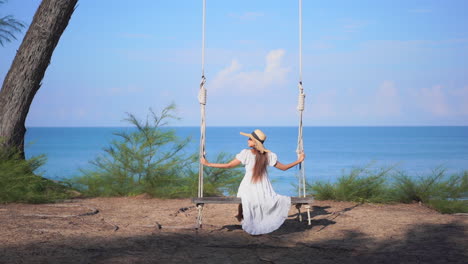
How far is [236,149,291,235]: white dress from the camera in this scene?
522 cm

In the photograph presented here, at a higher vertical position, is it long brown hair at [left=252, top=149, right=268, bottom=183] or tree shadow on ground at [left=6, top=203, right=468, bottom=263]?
long brown hair at [left=252, top=149, right=268, bottom=183]

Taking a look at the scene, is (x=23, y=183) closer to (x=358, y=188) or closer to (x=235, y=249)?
(x=235, y=249)

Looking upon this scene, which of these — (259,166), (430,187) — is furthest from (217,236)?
(430,187)

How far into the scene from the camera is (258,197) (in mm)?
5297

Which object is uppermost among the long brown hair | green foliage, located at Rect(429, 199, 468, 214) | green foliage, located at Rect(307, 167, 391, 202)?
the long brown hair

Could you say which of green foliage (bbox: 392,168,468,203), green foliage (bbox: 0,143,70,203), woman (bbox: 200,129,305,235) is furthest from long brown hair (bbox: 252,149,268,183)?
green foliage (bbox: 0,143,70,203)

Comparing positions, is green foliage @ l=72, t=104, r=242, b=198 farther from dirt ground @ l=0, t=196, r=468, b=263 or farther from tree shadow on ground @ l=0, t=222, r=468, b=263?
tree shadow on ground @ l=0, t=222, r=468, b=263

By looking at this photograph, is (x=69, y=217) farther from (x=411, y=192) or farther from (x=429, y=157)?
(x=429, y=157)

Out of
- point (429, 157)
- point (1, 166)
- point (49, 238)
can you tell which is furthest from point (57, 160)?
point (49, 238)

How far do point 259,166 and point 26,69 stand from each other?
4672 millimetres

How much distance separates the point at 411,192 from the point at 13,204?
17.6ft

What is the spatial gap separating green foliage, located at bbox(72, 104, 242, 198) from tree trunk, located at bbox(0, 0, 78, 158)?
1.23 metres

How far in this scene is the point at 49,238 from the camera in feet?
16.5

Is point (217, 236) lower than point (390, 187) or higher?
lower
